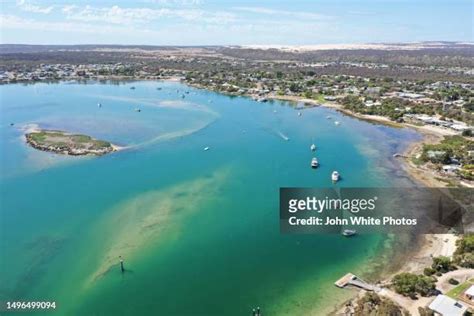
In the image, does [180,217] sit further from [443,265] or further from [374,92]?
[374,92]

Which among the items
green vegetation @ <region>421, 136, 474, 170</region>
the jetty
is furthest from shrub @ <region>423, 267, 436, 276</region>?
green vegetation @ <region>421, 136, 474, 170</region>

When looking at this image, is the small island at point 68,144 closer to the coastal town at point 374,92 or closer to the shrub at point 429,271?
the coastal town at point 374,92

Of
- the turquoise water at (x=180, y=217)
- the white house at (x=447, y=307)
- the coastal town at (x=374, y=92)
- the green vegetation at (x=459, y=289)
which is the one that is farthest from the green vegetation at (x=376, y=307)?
the coastal town at (x=374, y=92)

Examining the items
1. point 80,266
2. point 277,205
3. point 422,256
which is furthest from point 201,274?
point 422,256

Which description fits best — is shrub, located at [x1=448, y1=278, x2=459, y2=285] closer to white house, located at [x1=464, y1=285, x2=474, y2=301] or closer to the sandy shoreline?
white house, located at [x1=464, y1=285, x2=474, y2=301]

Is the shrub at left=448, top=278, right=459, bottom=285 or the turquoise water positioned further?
the turquoise water

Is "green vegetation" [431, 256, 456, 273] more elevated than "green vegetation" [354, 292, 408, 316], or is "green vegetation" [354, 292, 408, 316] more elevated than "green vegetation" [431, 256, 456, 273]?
"green vegetation" [431, 256, 456, 273]

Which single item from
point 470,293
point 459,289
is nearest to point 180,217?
point 459,289
